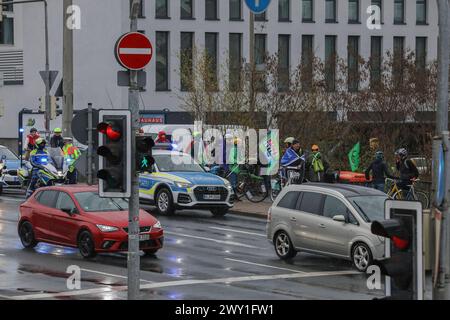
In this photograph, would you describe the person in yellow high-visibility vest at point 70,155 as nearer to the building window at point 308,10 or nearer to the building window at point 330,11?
the building window at point 308,10

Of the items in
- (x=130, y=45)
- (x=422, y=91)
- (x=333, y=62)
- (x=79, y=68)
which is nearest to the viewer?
(x=130, y=45)

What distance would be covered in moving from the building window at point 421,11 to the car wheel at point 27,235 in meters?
55.4

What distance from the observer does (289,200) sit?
20.5 metres

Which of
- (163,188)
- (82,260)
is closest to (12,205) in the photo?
(163,188)

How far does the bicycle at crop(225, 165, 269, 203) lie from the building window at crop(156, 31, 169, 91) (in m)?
34.1

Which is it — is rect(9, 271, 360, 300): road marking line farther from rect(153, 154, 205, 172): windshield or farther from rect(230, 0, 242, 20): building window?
rect(230, 0, 242, 20): building window

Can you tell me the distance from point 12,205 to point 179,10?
122ft

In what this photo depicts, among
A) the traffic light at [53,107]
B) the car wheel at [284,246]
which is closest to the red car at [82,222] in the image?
the car wheel at [284,246]

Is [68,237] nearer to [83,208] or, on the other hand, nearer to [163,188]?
[83,208]

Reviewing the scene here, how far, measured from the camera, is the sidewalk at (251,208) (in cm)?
2886

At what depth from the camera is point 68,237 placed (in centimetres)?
2031

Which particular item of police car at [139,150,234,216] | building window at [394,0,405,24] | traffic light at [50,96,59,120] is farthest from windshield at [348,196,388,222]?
building window at [394,0,405,24]

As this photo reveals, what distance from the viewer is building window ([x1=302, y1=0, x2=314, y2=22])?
6981 cm

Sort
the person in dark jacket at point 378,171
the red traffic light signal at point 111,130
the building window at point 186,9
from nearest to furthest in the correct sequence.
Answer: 1. the red traffic light signal at point 111,130
2. the person in dark jacket at point 378,171
3. the building window at point 186,9
